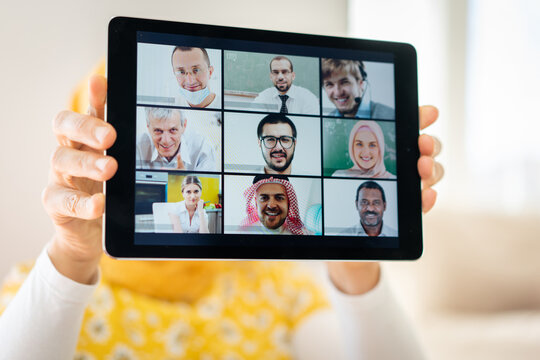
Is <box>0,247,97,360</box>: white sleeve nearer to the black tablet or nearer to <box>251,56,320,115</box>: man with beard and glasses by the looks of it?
the black tablet

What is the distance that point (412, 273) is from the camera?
1323 millimetres

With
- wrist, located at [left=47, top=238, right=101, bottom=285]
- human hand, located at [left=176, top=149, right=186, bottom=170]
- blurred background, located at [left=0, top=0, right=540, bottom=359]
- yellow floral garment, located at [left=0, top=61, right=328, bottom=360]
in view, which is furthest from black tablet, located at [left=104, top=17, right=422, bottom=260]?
blurred background, located at [left=0, top=0, right=540, bottom=359]

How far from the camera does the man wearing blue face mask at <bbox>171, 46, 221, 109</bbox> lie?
55 cm

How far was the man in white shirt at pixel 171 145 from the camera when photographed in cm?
53

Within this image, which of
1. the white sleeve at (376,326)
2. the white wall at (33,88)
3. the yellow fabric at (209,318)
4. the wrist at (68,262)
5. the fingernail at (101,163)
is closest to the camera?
the fingernail at (101,163)

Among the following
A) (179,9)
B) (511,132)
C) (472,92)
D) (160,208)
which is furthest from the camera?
(472,92)

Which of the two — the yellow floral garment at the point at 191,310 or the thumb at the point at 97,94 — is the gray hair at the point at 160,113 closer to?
the thumb at the point at 97,94

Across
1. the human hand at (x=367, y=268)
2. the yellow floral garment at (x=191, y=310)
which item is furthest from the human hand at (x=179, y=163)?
the yellow floral garment at (x=191, y=310)

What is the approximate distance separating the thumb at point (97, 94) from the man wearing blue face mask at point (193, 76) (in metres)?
0.09

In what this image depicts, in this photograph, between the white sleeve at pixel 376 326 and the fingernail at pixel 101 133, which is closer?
the fingernail at pixel 101 133

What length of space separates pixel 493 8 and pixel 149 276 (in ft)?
5.44

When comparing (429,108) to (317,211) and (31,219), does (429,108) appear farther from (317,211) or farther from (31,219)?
(31,219)

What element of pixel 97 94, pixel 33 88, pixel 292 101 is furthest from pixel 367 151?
pixel 33 88

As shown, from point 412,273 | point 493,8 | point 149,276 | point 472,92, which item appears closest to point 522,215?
point 412,273
